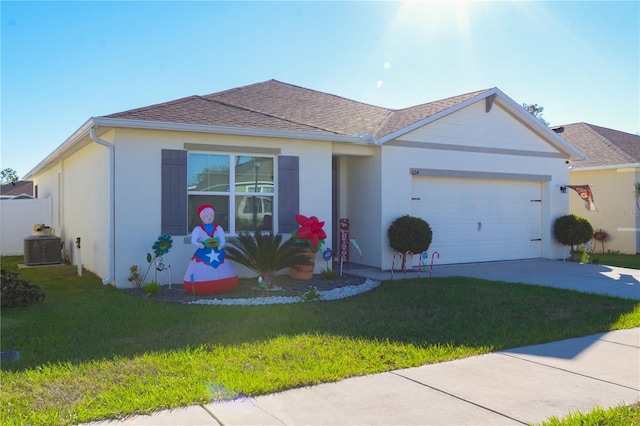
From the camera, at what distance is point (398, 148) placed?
12477 millimetres

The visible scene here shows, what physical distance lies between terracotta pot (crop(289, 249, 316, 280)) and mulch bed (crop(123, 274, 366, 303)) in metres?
0.10

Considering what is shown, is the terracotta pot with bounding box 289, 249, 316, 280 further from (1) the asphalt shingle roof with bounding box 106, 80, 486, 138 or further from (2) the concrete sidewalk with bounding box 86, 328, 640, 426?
(2) the concrete sidewalk with bounding box 86, 328, 640, 426

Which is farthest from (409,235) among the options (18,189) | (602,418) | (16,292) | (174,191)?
(18,189)

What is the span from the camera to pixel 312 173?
11.5 meters

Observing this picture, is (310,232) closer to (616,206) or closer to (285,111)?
(285,111)

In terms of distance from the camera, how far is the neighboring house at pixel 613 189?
17875mm

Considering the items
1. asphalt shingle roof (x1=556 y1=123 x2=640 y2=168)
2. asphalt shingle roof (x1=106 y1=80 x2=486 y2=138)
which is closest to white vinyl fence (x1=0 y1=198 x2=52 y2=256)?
asphalt shingle roof (x1=106 y1=80 x2=486 y2=138)

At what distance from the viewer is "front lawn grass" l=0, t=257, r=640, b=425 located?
174 inches

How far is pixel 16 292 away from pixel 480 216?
10.6 meters

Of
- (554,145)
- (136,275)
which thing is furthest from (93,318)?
(554,145)

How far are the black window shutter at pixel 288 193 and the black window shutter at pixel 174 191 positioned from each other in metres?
1.99

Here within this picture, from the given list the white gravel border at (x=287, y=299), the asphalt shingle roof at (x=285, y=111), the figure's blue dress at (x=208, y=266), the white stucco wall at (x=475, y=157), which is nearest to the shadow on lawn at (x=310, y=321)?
the white gravel border at (x=287, y=299)

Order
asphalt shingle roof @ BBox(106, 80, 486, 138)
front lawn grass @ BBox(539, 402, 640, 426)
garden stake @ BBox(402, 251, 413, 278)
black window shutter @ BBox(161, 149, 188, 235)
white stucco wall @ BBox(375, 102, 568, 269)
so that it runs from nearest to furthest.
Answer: front lawn grass @ BBox(539, 402, 640, 426) < black window shutter @ BBox(161, 149, 188, 235) < asphalt shingle roof @ BBox(106, 80, 486, 138) < garden stake @ BBox(402, 251, 413, 278) < white stucco wall @ BBox(375, 102, 568, 269)

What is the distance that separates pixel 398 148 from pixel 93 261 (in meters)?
7.48
